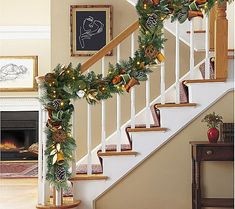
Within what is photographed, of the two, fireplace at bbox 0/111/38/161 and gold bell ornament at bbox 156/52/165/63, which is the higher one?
gold bell ornament at bbox 156/52/165/63

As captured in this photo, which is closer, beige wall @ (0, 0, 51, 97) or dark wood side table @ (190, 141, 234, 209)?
dark wood side table @ (190, 141, 234, 209)

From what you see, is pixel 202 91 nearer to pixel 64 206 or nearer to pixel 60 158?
pixel 60 158

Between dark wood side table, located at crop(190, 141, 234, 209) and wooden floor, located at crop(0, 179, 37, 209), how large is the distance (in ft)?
5.41

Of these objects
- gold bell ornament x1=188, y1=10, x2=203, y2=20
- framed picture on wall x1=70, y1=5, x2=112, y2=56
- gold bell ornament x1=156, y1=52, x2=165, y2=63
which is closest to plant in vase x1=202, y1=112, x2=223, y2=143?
gold bell ornament x1=156, y1=52, x2=165, y2=63

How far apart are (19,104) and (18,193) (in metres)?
4.06

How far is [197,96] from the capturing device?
4047 millimetres

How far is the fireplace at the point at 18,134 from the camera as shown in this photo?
9477mm

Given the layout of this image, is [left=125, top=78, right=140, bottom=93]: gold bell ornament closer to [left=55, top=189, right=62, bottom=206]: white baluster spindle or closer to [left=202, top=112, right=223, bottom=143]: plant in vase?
[left=202, top=112, right=223, bottom=143]: plant in vase

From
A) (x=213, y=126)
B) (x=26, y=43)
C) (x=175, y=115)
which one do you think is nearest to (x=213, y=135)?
(x=213, y=126)

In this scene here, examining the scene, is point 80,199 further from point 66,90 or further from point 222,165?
point 222,165

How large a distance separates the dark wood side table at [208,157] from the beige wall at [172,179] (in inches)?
6.1

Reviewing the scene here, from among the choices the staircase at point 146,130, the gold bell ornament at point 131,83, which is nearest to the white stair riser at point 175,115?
the staircase at point 146,130

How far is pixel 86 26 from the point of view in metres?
5.20

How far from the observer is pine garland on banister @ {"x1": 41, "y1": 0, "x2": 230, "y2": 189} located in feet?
12.5
